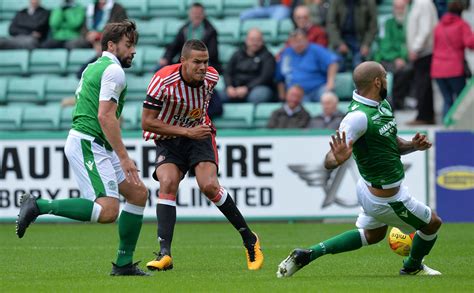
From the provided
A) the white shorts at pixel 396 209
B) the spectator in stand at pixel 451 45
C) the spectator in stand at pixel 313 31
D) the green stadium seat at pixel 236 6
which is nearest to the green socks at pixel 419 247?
the white shorts at pixel 396 209

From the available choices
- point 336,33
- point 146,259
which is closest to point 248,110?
point 336,33

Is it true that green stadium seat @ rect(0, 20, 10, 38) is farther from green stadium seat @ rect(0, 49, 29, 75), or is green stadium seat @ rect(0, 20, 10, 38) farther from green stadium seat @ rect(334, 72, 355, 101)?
green stadium seat @ rect(334, 72, 355, 101)

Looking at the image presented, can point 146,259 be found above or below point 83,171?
below

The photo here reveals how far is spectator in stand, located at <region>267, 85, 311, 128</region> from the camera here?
59.2 ft

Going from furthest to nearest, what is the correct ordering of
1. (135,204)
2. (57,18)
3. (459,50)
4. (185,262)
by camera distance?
(57,18), (459,50), (185,262), (135,204)

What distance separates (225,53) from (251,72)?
1443mm

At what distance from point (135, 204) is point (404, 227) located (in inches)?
91.3

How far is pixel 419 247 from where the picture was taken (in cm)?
980

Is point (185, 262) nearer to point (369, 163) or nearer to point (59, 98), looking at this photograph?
point (369, 163)

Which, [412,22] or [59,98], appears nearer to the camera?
[412,22]

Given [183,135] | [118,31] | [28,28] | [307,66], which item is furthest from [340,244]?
[28,28]

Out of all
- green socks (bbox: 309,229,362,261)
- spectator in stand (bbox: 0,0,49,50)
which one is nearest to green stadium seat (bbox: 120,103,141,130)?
spectator in stand (bbox: 0,0,49,50)

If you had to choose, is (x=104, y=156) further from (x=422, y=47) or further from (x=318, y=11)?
(x=318, y=11)

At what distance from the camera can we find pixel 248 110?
18984mm
